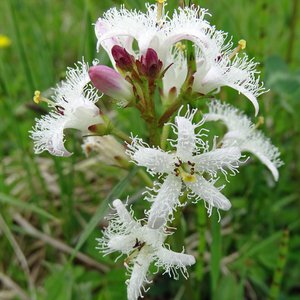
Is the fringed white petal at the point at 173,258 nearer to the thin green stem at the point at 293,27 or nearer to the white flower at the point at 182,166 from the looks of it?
the white flower at the point at 182,166

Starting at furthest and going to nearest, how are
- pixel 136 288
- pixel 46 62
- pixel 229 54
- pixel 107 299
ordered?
pixel 46 62, pixel 107 299, pixel 229 54, pixel 136 288

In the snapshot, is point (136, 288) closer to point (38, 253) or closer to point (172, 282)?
point (172, 282)

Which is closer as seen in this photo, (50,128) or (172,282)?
(50,128)

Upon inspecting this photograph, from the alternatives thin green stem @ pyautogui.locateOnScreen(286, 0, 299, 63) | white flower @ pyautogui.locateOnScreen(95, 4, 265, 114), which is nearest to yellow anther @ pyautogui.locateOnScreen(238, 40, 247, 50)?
white flower @ pyautogui.locateOnScreen(95, 4, 265, 114)

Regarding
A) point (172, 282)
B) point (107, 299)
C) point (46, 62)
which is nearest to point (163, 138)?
point (107, 299)

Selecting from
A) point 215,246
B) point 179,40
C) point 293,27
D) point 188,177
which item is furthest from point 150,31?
point 293,27

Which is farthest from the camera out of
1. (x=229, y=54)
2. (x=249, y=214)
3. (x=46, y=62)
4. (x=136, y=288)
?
(x=46, y=62)

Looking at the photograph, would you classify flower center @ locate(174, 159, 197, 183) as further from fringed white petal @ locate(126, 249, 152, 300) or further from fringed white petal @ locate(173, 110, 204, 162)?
fringed white petal @ locate(126, 249, 152, 300)
